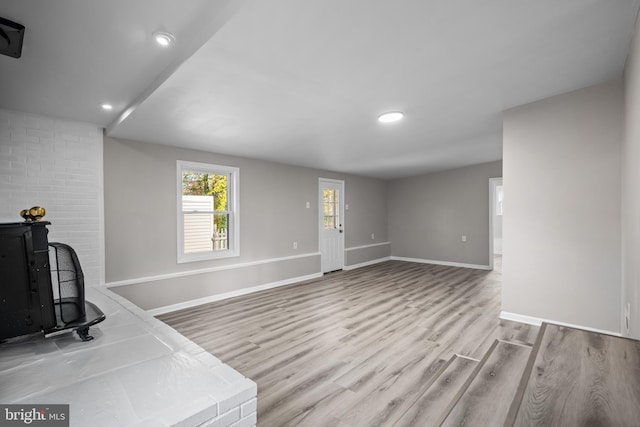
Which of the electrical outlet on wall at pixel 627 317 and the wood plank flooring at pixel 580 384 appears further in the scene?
the electrical outlet on wall at pixel 627 317

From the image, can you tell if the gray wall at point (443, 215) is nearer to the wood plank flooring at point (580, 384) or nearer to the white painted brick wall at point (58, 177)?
the wood plank flooring at point (580, 384)

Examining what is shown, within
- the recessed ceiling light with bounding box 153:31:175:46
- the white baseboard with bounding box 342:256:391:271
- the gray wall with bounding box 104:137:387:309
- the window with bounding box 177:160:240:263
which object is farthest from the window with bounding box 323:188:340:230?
the recessed ceiling light with bounding box 153:31:175:46

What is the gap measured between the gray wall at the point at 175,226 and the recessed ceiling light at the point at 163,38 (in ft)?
7.51

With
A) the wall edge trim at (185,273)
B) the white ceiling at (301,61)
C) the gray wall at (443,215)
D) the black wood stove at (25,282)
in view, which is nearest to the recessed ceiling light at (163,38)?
the white ceiling at (301,61)

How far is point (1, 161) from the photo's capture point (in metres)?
2.79

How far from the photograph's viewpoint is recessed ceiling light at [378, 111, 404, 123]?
2.97 meters

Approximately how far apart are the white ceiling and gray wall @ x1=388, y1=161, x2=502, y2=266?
11.3 feet

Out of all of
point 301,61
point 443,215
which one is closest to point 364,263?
point 443,215

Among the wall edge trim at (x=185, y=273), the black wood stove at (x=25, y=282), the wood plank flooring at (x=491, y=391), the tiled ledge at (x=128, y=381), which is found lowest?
the wood plank flooring at (x=491, y=391)

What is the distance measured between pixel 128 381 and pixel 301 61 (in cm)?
198

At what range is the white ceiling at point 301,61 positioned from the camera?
5.01ft

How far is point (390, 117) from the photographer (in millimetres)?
3064

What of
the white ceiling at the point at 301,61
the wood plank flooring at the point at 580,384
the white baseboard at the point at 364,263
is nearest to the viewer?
the wood plank flooring at the point at 580,384

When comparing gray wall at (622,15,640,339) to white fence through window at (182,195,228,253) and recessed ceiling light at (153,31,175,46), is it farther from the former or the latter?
white fence through window at (182,195,228,253)
